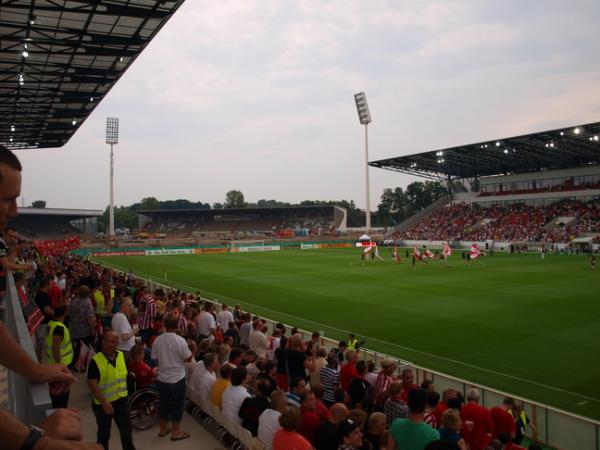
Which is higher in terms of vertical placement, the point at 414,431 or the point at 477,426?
the point at 414,431

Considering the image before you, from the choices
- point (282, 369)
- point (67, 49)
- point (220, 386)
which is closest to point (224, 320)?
point (282, 369)

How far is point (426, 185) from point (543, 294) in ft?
319

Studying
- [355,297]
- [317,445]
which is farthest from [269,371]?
[355,297]

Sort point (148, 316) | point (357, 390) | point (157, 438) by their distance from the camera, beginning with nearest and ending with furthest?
point (157, 438) → point (357, 390) → point (148, 316)

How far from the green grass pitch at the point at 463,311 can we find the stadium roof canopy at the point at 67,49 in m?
12.0

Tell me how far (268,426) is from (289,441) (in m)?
0.90

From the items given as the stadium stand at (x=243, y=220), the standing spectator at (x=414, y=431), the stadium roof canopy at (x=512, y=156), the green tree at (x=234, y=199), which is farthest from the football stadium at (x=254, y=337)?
the green tree at (x=234, y=199)

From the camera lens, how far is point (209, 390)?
24.7 ft

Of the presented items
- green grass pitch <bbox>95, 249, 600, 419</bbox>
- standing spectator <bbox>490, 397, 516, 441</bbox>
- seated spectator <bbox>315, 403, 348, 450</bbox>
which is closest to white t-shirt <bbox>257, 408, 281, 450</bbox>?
seated spectator <bbox>315, 403, 348, 450</bbox>

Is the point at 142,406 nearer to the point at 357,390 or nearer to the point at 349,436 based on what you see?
the point at 357,390

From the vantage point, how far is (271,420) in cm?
589

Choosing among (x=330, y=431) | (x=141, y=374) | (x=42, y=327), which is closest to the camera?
(x=330, y=431)

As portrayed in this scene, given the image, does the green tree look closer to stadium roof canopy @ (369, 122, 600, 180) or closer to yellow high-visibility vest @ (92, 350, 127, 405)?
stadium roof canopy @ (369, 122, 600, 180)

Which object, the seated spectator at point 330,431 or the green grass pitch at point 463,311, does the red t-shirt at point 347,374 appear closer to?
the seated spectator at point 330,431
